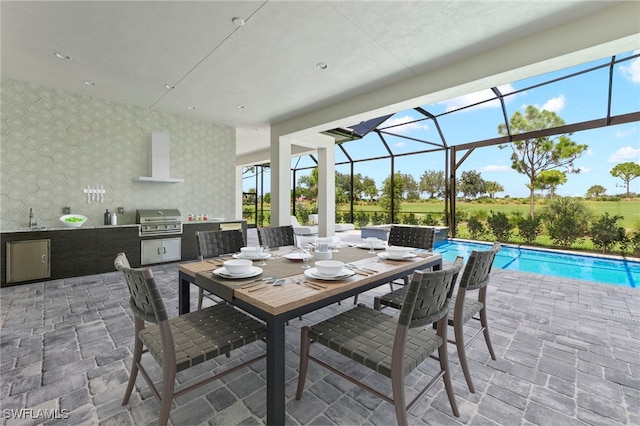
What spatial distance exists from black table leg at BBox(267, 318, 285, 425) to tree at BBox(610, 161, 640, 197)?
849 centimetres

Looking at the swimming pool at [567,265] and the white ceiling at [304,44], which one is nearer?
the white ceiling at [304,44]

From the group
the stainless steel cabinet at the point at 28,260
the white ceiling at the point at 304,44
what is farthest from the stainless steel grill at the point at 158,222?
the white ceiling at the point at 304,44

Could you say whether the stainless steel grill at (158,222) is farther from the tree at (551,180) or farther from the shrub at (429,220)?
the tree at (551,180)

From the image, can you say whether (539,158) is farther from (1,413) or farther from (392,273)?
(1,413)

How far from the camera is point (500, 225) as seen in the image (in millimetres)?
7898

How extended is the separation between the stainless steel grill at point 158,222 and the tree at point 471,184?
24.4 feet

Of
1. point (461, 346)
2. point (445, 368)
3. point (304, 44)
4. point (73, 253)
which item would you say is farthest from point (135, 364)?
point (73, 253)

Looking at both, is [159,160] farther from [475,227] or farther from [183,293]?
[475,227]

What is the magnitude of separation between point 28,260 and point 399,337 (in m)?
5.04

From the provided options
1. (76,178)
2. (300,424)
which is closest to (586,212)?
(300,424)

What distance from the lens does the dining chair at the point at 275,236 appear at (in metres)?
2.92

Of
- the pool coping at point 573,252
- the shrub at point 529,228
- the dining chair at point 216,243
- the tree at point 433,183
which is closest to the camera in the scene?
the dining chair at point 216,243

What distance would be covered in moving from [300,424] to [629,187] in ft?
27.6

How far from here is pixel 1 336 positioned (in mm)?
2330
